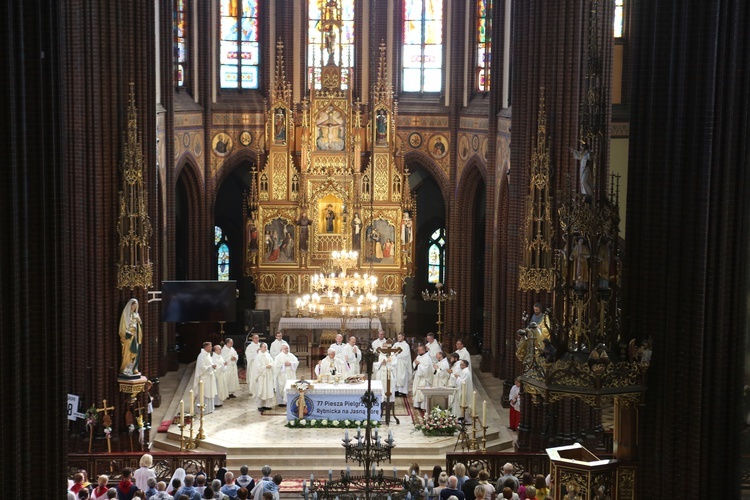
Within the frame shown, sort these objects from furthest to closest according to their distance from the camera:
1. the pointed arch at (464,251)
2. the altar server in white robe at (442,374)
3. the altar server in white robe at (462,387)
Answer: the pointed arch at (464,251) < the altar server in white robe at (442,374) < the altar server in white robe at (462,387)

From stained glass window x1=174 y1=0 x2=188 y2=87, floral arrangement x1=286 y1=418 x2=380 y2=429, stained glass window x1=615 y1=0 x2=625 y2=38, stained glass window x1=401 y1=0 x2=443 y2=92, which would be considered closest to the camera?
floral arrangement x1=286 y1=418 x2=380 y2=429

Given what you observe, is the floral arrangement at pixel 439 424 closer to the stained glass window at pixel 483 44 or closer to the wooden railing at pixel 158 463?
the wooden railing at pixel 158 463

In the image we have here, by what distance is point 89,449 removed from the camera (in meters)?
23.9

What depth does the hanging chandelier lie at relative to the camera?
31469mm

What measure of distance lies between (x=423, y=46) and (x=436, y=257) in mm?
6153

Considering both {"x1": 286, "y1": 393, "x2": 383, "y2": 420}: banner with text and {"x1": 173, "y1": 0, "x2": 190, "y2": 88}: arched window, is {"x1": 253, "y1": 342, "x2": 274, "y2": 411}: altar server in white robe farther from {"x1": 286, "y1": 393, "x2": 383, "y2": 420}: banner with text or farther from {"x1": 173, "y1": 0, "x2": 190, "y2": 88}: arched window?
{"x1": 173, "y1": 0, "x2": 190, "y2": 88}: arched window

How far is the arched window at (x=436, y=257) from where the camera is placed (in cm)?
3778

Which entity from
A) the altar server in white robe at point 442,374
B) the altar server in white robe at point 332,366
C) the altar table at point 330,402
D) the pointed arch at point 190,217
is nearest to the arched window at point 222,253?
the pointed arch at point 190,217

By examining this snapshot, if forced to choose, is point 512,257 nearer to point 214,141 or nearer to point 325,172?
point 325,172

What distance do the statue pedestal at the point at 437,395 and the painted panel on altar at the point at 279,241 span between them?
8555mm

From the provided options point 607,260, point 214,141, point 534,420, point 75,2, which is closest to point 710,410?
point 607,260

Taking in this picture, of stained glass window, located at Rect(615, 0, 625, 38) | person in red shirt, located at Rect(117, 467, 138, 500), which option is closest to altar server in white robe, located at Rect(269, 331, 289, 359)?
person in red shirt, located at Rect(117, 467, 138, 500)

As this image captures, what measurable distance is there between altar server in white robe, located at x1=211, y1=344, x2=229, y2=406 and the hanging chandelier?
3.10 meters

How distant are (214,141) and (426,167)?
5.92m
